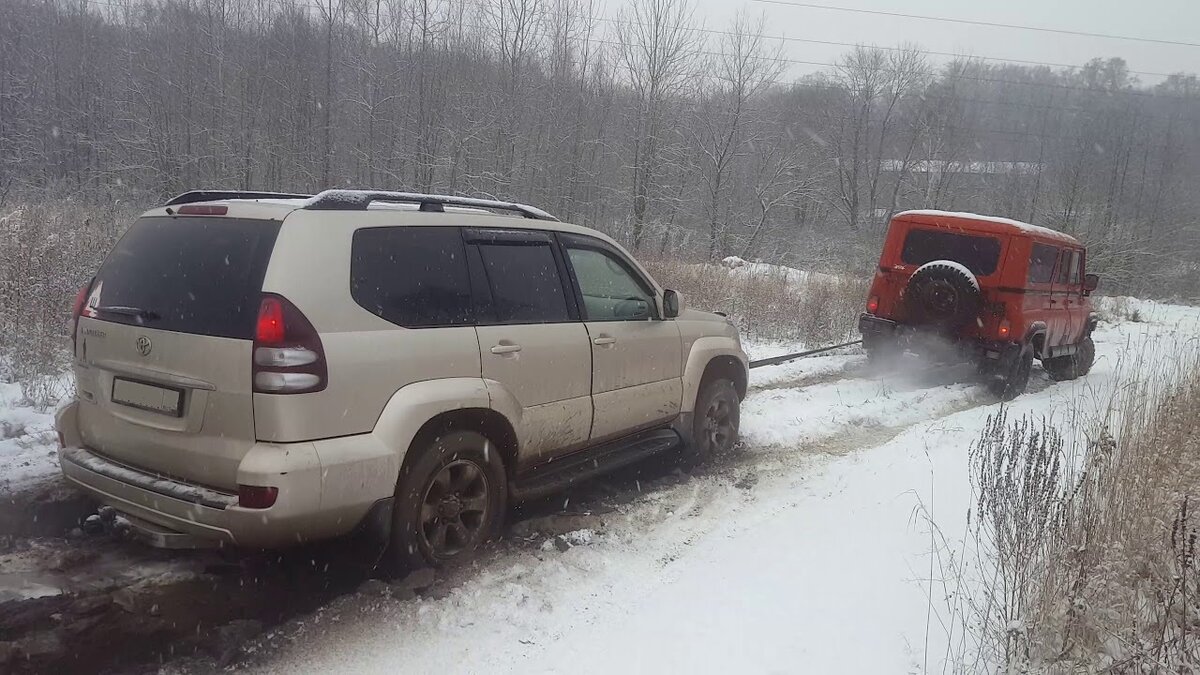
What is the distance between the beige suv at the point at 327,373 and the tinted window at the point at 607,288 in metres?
0.26

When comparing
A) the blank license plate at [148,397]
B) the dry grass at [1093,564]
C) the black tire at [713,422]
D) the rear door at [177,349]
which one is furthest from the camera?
the black tire at [713,422]

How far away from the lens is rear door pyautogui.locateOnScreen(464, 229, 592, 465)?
3.89 m

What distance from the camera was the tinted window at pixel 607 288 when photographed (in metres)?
4.69

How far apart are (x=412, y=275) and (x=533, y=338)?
2.71 feet

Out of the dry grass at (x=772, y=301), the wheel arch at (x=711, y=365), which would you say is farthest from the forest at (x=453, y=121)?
the wheel arch at (x=711, y=365)

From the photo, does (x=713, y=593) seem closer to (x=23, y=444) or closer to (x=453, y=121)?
(x=23, y=444)

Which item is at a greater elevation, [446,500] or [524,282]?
[524,282]

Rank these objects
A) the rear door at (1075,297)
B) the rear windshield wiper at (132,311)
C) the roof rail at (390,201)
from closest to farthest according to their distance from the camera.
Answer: the rear windshield wiper at (132,311), the roof rail at (390,201), the rear door at (1075,297)

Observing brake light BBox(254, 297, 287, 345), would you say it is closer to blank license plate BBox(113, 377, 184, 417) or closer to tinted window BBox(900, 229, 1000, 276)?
blank license plate BBox(113, 377, 184, 417)

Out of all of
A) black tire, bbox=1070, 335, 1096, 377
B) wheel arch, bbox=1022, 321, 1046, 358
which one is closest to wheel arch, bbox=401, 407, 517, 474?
wheel arch, bbox=1022, 321, 1046, 358

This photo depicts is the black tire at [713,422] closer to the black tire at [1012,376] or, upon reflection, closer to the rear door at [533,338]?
the rear door at [533,338]

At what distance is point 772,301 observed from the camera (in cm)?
1431

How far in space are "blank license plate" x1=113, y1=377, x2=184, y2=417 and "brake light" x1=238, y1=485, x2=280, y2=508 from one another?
0.52 m

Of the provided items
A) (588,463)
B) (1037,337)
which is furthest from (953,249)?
(588,463)
